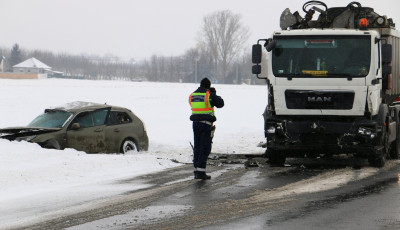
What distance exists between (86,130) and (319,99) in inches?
219

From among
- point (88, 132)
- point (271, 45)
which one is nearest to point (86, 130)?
point (88, 132)

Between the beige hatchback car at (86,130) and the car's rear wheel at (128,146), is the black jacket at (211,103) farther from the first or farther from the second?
the car's rear wheel at (128,146)

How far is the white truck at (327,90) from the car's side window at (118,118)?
423 cm

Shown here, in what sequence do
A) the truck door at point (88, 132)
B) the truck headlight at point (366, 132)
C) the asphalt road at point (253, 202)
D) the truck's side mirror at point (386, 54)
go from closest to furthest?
the asphalt road at point (253, 202), the truck headlight at point (366, 132), the truck's side mirror at point (386, 54), the truck door at point (88, 132)

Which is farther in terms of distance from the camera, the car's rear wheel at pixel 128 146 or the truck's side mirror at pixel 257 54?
the car's rear wheel at pixel 128 146

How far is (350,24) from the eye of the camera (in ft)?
48.1

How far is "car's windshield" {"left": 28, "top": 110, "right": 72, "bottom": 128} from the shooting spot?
15482mm

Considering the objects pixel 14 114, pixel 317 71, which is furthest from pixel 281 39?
pixel 14 114

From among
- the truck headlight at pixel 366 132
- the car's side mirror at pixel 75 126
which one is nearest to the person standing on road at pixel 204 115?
the truck headlight at pixel 366 132

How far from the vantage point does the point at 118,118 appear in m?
16.5

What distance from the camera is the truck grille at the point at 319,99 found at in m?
13.2

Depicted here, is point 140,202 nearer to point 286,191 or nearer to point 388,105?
point 286,191

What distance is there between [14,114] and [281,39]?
2255 cm

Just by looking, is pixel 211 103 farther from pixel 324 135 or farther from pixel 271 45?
pixel 324 135
